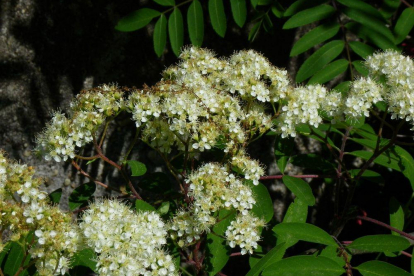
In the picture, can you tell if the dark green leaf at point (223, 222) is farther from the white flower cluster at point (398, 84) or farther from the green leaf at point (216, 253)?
the white flower cluster at point (398, 84)

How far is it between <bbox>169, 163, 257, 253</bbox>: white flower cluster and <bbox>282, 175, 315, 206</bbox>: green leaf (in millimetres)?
298

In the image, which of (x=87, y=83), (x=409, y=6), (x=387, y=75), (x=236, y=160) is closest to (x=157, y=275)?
(x=236, y=160)

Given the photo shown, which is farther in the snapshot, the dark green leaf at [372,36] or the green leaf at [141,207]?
the dark green leaf at [372,36]

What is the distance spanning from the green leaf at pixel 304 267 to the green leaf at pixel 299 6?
1161 millimetres

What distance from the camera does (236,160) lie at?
1.79 m

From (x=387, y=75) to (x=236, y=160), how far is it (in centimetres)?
70

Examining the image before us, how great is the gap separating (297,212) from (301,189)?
0.15 m

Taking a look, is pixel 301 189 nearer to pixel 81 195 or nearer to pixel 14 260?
pixel 81 195

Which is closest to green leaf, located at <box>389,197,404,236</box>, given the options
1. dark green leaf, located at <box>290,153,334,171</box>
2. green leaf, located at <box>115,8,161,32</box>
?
dark green leaf, located at <box>290,153,334,171</box>

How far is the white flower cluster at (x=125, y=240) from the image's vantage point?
1.48 metres

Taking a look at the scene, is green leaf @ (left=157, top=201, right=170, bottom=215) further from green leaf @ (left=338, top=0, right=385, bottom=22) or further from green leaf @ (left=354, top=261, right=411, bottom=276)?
green leaf @ (left=338, top=0, right=385, bottom=22)

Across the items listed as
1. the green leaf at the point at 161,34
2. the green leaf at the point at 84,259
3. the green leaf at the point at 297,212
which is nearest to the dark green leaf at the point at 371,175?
the green leaf at the point at 297,212

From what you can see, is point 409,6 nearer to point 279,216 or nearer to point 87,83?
point 279,216

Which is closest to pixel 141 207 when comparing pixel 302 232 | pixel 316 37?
pixel 302 232
